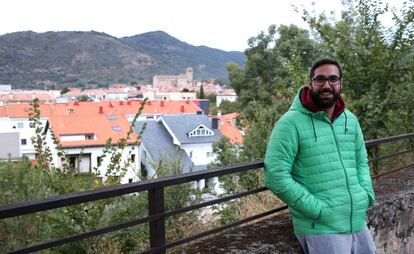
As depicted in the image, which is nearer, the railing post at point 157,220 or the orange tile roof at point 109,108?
the railing post at point 157,220

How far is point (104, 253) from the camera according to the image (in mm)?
3787

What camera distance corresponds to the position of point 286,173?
2264mm

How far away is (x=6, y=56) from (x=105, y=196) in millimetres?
151706

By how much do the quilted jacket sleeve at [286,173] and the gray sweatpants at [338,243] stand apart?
160 millimetres

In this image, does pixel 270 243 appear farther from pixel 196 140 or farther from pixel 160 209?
pixel 196 140

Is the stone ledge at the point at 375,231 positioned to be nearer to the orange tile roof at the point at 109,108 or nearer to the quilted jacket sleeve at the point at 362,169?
the quilted jacket sleeve at the point at 362,169

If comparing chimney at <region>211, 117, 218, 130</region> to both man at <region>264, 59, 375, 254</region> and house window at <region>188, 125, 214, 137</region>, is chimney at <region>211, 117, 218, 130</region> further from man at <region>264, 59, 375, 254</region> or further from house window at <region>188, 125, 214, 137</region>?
man at <region>264, 59, 375, 254</region>

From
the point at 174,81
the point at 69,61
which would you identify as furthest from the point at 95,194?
the point at 174,81

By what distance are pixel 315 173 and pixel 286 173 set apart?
0.21 meters

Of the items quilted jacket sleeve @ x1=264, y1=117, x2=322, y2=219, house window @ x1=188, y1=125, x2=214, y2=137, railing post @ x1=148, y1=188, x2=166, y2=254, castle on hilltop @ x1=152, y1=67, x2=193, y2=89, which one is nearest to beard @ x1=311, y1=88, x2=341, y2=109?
quilted jacket sleeve @ x1=264, y1=117, x2=322, y2=219

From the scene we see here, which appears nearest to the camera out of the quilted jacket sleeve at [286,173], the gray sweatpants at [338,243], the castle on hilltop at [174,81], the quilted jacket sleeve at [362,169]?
the quilted jacket sleeve at [286,173]

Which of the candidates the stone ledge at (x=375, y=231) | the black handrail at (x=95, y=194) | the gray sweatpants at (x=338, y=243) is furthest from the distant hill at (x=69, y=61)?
the gray sweatpants at (x=338, y=243)

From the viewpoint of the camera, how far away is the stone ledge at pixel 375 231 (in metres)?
2.76

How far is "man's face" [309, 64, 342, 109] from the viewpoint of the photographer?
7.95 ft
